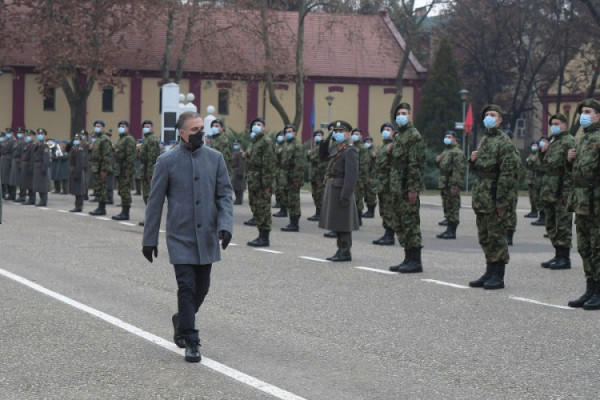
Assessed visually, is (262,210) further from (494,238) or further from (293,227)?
(494,238)

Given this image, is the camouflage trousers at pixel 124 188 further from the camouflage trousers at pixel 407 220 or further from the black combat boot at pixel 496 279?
the black combat boot at pixel 496 279

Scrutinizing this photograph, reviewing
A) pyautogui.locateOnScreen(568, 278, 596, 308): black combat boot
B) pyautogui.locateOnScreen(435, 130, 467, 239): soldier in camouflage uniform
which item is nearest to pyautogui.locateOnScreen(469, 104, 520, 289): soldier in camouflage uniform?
pyautogui.locateOnScreen(568, 278, 596, 308): black combat boot

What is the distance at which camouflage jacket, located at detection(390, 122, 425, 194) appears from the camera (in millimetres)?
14836

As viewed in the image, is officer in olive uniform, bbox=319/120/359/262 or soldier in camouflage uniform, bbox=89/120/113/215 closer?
officer in olive uniform, bbox=319/120/359/262

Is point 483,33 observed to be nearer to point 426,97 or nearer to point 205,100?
point 426,97

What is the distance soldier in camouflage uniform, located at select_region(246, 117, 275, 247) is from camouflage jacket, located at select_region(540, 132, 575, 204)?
4.49 metres

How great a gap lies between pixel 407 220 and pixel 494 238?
62.9 inches

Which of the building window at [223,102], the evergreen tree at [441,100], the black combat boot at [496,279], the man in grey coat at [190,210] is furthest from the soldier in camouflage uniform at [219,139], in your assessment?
the building window at [223,102]

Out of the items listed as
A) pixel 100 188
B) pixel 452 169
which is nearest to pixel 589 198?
pixel 452 169

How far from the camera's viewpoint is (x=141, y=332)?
9.98 m

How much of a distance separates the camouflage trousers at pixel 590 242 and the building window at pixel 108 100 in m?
58.1

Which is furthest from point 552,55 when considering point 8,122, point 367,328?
point 367,328

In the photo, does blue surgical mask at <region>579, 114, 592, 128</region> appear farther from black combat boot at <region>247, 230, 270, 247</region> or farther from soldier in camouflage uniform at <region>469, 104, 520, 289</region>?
black combat boot at <region>247, 230, 270, 247</region>

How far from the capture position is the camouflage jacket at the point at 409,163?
14.8 meters
